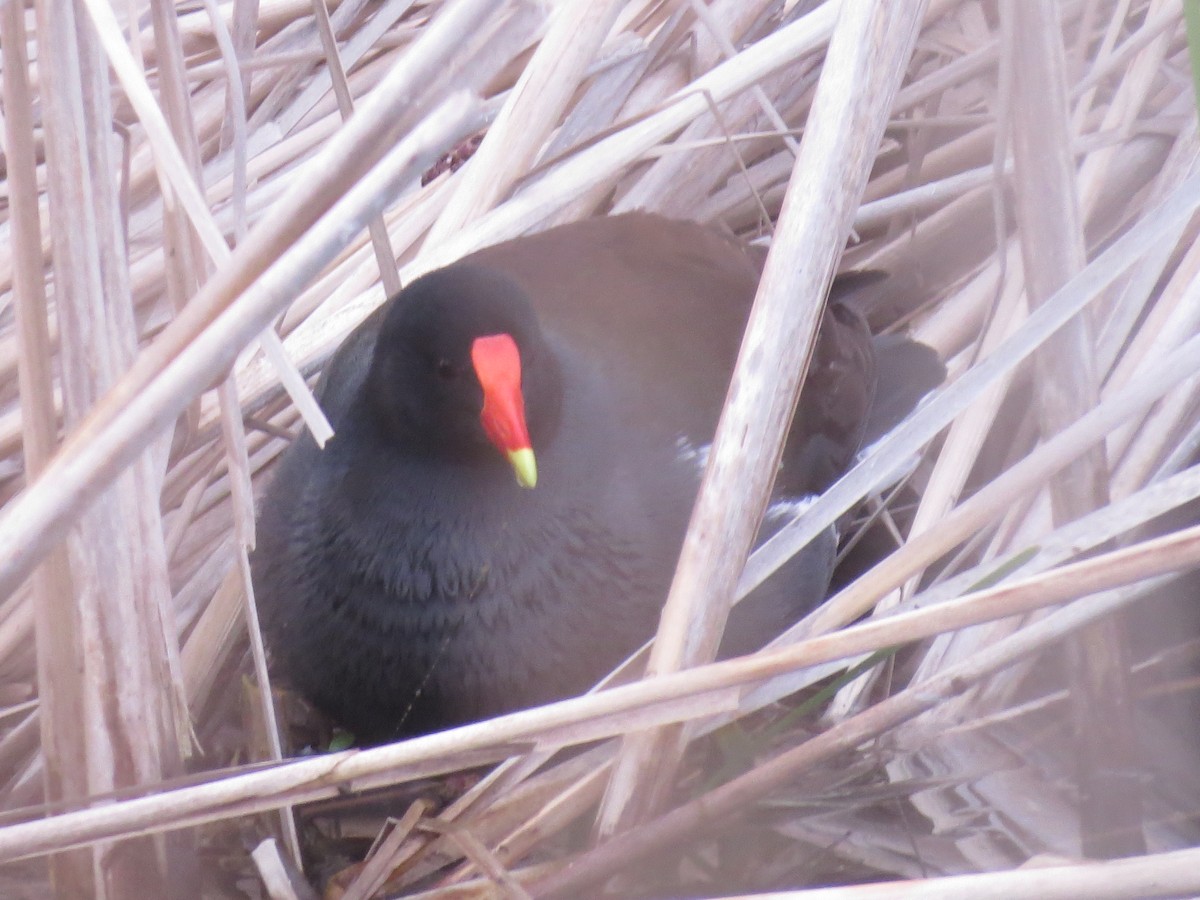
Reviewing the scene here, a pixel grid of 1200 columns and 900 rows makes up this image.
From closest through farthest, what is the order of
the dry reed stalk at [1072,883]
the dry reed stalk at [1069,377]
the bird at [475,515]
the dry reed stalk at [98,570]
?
the dry reed stalk at [1072,883], the dry reed stalk at [98,570], the dry reed stalk at [1069,377], the bird at [475,515]

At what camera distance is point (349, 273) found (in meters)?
2.02

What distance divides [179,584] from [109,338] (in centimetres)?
81

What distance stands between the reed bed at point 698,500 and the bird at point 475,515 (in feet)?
0.35

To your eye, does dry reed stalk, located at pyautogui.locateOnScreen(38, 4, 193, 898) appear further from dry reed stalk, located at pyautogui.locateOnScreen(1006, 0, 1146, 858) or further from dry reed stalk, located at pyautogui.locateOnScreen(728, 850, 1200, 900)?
dry reed stalk, located at pyautogui.locateOnScreen(1006, 0, 1146, 858)

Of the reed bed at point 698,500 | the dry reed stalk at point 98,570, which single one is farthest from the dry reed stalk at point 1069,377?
the dry reed stalk at point 98,570

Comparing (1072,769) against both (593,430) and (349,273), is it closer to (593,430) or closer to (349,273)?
(593,430)

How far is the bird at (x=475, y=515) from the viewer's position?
1.57 metres

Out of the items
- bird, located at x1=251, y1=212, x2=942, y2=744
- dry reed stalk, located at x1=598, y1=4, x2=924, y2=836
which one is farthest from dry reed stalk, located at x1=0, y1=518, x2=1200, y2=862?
bird, located at x1=251, y1=212, x2=942, y2=744

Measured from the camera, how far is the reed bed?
993 millimetres

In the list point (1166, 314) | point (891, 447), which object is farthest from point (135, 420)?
point (1166, 314)

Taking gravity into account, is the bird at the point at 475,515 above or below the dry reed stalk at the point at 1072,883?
above

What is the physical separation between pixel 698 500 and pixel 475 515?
18.2 inches

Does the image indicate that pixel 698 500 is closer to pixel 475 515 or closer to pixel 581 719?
pixel 581 719

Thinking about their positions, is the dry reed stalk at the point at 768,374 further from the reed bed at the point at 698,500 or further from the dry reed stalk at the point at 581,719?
the dry reed stalk at the point at 581,719
